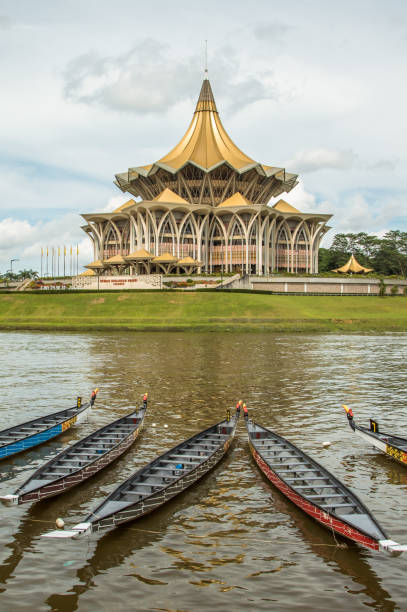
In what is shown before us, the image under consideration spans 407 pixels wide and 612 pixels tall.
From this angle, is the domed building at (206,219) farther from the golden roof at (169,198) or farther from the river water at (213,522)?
the river water at (213,522)

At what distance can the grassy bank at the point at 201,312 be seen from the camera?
2387 inches

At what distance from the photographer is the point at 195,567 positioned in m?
8.91

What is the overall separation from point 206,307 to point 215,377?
4025 centimetres

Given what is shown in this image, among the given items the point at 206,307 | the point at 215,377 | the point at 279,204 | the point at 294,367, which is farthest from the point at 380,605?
the point at 279,204

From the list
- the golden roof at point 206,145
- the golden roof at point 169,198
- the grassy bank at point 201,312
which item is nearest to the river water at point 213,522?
the grassy bank at point 201,312

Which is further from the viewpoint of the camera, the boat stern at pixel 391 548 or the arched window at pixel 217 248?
the arched window at pixel 217 248

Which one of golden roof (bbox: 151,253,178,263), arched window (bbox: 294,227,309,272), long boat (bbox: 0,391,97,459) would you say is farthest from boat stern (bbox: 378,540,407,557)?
arched window (bbox: 294,227,309,272)

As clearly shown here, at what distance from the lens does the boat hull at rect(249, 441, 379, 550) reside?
9070 mm

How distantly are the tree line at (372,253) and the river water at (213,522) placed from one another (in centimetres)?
11836

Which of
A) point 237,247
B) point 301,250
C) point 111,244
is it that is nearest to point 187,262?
point 237,247

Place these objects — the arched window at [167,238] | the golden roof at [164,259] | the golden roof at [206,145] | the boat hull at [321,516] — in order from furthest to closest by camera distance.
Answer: the golden roof at [206,145]
the arched window at [167,238]
the golden roof at [164,259]
the boat hull at [321,516]

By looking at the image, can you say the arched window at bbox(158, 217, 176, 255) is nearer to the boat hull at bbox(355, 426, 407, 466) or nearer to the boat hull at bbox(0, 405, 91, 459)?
the boat hull at bbox(0, 405, 91, 459)

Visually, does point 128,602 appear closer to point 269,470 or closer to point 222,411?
point 269,470

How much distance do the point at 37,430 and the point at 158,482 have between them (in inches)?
235
